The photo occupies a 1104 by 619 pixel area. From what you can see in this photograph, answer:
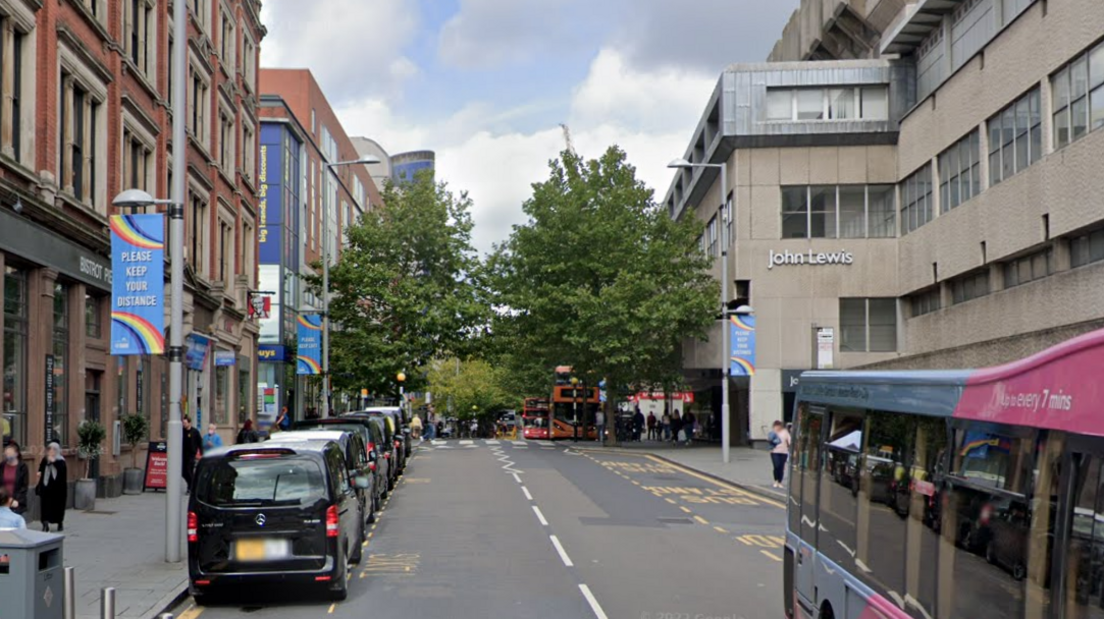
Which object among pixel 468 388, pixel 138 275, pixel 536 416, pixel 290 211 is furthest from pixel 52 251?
pixel 468 388

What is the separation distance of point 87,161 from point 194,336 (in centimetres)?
922

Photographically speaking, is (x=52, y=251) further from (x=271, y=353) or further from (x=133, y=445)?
(x=271, y=353)

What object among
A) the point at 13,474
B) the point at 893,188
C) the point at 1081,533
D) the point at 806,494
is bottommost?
the point at 13,474

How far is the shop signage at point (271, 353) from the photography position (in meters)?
55.2

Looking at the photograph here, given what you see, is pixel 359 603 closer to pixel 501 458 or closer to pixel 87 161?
pixel 87 161

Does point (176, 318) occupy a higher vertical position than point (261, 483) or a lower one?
higher

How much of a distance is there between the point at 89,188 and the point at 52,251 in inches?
131

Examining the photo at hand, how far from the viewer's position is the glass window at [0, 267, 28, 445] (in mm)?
20822

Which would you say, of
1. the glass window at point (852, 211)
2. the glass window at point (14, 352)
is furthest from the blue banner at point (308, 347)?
the glass window at point (852, 211)

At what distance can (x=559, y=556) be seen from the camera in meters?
16.9

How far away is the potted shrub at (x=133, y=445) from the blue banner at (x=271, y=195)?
90.5ft

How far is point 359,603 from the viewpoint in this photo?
42.8 feet

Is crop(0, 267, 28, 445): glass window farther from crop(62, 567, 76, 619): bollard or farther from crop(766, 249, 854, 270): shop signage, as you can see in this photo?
crop(766, 249, 854, 270): shop signage

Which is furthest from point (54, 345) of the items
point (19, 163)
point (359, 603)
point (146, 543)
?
point (359, 603)
